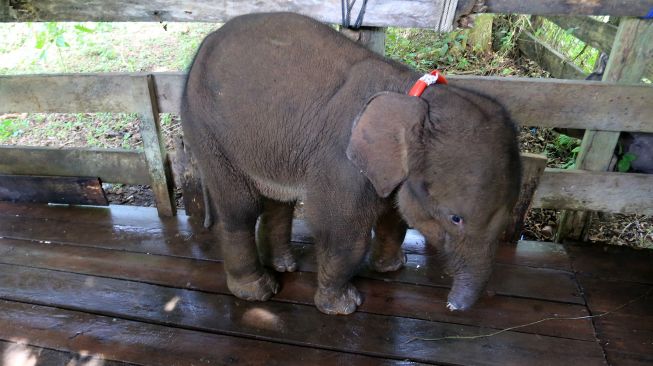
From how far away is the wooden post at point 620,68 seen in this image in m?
2.59

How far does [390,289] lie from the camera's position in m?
2.86

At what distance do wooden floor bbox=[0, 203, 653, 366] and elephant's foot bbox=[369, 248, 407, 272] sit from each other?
0.17 ft

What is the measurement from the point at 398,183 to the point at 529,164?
134 centimetres

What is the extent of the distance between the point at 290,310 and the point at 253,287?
258 millimetres

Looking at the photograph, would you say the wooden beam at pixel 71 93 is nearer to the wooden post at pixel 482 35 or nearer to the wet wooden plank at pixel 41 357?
the wet wooden plank at pixel 41 357

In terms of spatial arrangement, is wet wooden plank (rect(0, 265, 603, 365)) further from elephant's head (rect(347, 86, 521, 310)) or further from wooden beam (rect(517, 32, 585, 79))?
wooden beam (rect(517, 32, 585, 79))

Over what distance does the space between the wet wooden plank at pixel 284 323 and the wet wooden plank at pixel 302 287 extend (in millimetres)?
59

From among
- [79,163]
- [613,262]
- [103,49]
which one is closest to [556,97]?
[613,262]

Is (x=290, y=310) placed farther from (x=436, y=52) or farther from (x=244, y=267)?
(x=436, y=52)

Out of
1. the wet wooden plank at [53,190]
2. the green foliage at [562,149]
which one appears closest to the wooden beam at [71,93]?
the wet wooden plank at [53,190]

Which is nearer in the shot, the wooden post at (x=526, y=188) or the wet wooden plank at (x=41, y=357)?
the wet wooden plank at (x=41, y=357)

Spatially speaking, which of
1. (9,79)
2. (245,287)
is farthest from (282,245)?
(9,79)

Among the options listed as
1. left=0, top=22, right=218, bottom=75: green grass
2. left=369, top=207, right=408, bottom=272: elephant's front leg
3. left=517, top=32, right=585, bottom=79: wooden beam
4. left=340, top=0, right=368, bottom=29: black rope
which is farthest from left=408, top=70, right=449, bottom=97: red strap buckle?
left=0, top=22, right=218, bottom=75: green grass

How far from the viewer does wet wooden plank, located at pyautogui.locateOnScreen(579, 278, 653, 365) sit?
2.45 m
